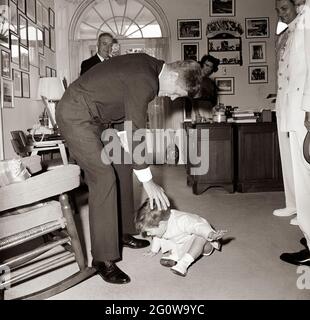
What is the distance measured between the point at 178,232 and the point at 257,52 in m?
5.98

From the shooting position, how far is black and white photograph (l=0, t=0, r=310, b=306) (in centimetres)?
200

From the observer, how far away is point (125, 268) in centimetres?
248

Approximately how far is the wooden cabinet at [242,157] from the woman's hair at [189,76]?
2.44 meters

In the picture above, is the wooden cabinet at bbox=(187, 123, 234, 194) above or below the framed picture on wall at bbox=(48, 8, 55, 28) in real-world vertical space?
below

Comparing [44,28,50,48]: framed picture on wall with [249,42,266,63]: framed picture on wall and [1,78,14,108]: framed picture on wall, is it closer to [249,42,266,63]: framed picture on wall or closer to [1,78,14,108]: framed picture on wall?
[1,78,14,108]: framed picture on wall

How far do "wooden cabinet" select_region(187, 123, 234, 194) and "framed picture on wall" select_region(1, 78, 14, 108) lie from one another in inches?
87.3

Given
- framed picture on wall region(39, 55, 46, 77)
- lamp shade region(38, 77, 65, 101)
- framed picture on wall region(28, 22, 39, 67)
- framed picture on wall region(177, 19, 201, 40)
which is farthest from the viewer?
framed picture on wall region(177, 19, 201, 40)

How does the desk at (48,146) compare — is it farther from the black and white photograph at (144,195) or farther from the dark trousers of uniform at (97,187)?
the dark trousers of uniform at (97,187)

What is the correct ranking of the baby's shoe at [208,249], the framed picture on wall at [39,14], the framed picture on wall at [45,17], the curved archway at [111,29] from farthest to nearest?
the curved archway at [111,29]
the framed picture on wall at [45,17]
the framed picture on wall at [39,14]
the baby's shoe at [208,249]

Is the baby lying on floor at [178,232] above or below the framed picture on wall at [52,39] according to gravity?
below

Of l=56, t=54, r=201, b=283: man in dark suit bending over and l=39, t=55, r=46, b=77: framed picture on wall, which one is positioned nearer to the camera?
l=56, t=54, r=201, b=283: man in dark suit bending over

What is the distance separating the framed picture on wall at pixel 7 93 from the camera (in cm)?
432

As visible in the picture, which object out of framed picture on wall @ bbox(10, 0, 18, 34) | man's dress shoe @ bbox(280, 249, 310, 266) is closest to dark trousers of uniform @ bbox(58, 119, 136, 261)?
man's dress shoe @ bbox(280, 249, 310, 266)

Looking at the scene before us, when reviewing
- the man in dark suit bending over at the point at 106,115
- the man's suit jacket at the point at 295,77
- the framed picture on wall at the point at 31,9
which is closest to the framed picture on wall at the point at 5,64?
the framed picture on wall at the point at 31,9
